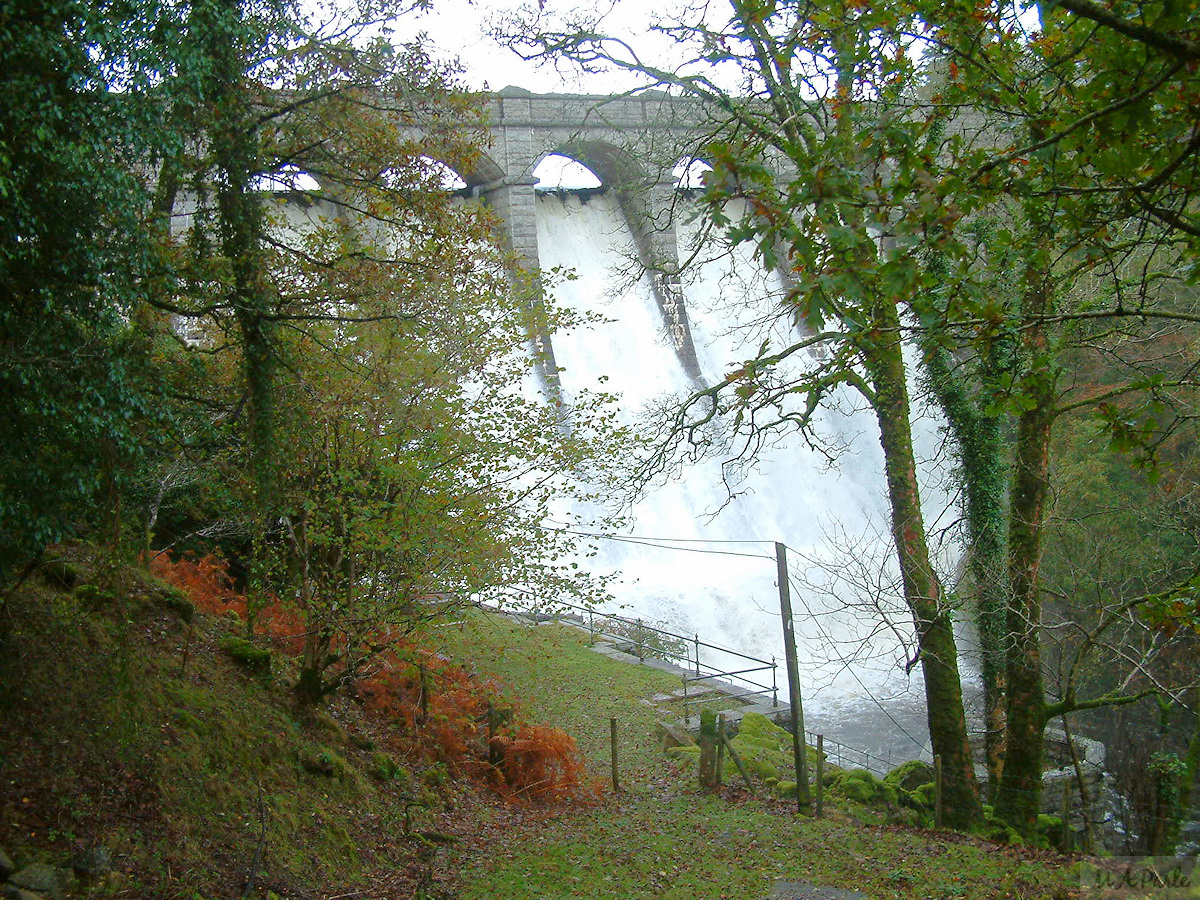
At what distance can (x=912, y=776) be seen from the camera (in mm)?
12320

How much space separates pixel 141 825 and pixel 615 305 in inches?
831

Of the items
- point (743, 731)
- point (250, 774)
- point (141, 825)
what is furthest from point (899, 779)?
point (141, 825)

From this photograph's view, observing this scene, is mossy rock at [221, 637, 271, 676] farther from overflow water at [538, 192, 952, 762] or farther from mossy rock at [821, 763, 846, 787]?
overflow water at [538, 192, 952, 762]

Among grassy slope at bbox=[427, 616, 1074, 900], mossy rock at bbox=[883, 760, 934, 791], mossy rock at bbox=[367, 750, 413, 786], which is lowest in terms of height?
grassy slope at bbox=[427, 616, 1074, 900]

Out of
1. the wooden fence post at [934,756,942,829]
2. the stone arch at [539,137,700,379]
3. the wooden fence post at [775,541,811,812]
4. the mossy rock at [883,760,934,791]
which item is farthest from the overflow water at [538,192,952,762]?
the wooden fence post at [934,756,942,829]

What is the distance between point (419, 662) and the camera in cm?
935

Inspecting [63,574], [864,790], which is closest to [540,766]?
[864,790]

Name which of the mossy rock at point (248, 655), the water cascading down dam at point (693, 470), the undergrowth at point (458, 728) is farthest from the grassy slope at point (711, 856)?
the water cascading down dam at point (693, 470)

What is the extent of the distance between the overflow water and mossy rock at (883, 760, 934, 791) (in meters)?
3.01

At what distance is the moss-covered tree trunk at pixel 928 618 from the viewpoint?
929cm

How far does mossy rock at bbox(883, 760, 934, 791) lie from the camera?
12.2 m

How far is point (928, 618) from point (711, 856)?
9.96 feet

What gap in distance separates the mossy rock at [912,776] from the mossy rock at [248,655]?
7754 mm

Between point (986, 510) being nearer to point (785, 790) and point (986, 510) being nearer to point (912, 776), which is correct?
point (912, 776)
